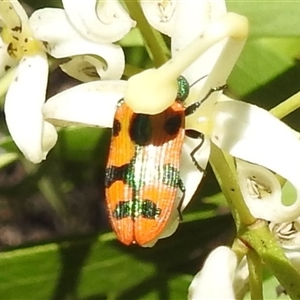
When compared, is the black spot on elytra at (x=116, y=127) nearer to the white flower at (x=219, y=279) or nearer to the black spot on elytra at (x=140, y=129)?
the black spot on elytra at (x=140, y=129)

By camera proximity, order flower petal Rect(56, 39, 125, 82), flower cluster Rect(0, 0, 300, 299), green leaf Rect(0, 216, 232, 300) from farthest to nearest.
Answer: green leaf Rect(0, 216, 232, 300) < flower petal Rect(56, 39, 125, 82) < flower cluster Rect(0, 0, 300, 299)

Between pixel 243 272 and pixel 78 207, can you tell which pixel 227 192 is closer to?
pixel 243 272

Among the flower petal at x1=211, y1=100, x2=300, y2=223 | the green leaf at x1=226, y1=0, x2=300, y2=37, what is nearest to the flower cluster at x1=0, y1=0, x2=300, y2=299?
the flower petal at x1=211, y1=100, x2=300, y2=223

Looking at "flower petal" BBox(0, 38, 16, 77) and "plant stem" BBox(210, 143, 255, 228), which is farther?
"flower petal" BBox(0, 38, 16, 77)

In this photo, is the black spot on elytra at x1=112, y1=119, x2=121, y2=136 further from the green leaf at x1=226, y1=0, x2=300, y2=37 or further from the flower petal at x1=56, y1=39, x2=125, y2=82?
the green leaf at x1=226, y1=0, x2=300, y2=37

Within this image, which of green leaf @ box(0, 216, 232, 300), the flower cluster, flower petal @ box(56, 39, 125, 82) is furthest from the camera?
green leaf @ box(0, 216, 232, 300)

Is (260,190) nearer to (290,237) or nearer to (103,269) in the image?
(290,237)

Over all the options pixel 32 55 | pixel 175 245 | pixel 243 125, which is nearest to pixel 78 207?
pixel 175 245
